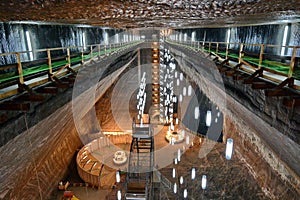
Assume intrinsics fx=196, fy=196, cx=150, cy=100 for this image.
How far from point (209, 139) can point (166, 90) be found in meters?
8.98

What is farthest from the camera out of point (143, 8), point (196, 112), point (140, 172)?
point (196, 112)

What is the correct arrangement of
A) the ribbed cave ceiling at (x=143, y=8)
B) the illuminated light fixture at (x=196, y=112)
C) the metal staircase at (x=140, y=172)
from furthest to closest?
the illuminated light fixture at (x=196, y=112), the metal staircase at (x=140, y=172), the ribbed cave ceiling at (x=143, y=8)

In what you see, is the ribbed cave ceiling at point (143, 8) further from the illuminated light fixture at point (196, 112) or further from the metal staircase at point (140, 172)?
the illuminated light fixture at point (196, 112)

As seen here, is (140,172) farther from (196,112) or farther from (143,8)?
(143,8)

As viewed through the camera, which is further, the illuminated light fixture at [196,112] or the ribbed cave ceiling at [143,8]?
the illuminated light fixture at [196,112]

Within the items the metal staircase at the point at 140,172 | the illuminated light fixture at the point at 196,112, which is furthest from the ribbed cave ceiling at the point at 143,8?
the illuminated light fixture at the point at 196,112

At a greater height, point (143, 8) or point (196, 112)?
point (143, 8)

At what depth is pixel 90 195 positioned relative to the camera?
7.27 metres

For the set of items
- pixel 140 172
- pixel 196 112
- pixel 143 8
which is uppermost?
pixel 143 8

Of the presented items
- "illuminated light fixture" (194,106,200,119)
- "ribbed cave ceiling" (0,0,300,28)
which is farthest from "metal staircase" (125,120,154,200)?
"ribbed cave ceiling" (0,0,300,28)

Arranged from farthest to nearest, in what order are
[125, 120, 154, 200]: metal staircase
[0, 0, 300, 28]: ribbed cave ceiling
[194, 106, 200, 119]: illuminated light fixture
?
[194, 106, 200, 119]: illuminated light fixture, [125, 120, 154, 200]: metal staircase, [0, 0, 300, 28]: ribbed cave ceiling

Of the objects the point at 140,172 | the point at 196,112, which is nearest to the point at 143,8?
the point at 140,172

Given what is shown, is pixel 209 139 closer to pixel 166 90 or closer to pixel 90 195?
pixel 90 195

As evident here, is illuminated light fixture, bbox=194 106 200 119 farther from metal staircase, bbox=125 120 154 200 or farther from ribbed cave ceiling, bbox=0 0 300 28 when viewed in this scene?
ribbed cave ceiling, bbox=0 0 300 28
